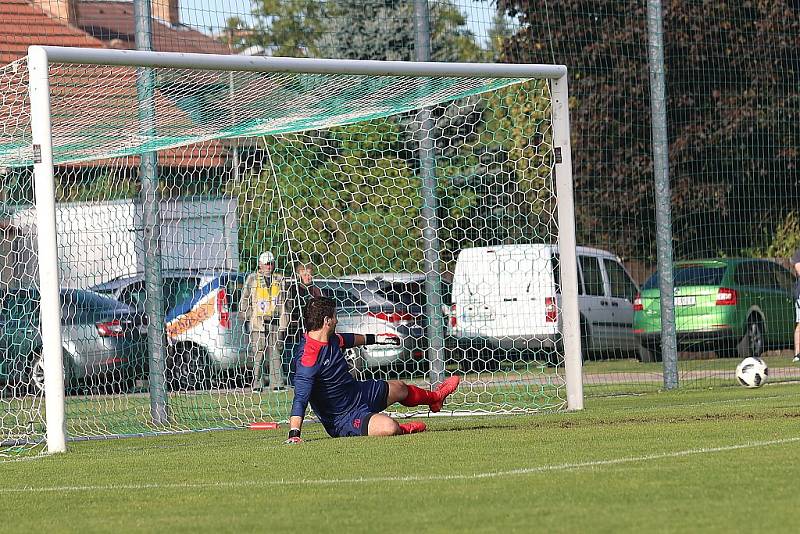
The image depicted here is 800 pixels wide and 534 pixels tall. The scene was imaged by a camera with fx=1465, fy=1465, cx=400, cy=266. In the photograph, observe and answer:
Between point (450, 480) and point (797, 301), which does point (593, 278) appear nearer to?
point (797, 301)

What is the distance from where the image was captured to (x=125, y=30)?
14.9 metres

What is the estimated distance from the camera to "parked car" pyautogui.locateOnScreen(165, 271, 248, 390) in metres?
14.4

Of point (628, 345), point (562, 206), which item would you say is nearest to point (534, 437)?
point (562, 206)

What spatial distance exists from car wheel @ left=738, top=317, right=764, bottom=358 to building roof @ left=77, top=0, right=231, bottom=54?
308 inches

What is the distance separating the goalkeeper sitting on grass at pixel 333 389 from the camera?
10.8 metres

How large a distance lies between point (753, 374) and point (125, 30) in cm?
722

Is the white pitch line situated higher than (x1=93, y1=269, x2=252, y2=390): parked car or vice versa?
(x1=93, y1=269, x2=252, y2=390): parked car

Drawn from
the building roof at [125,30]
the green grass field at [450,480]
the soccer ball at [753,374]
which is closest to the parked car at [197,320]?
the building roof at [125,30]

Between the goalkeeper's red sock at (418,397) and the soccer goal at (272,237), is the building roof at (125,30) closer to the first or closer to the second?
the soccer goal at (272,237)

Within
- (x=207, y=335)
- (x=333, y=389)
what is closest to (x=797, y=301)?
(x=207, y=335)

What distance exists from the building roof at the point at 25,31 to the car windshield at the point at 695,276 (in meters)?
7.40

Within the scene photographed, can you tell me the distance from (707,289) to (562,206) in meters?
5.51

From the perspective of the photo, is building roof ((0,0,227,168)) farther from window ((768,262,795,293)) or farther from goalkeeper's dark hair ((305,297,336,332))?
window ((768,262,795,293))

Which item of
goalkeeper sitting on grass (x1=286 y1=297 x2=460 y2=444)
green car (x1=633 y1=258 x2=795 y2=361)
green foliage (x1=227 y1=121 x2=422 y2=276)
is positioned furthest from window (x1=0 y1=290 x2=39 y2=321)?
green car (x1=633 y1=258 x2=795 y2=361)
